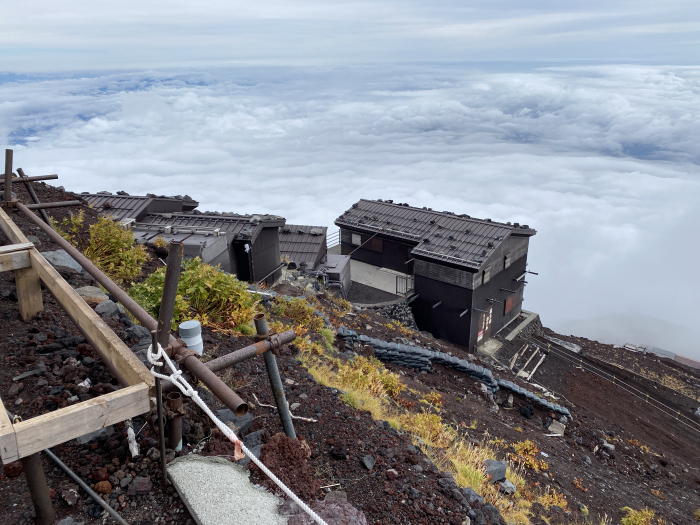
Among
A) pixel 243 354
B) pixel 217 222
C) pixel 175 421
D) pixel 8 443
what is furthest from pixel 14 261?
pixel 217 222

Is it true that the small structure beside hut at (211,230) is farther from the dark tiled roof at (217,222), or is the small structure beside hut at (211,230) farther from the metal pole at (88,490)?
the metal pole at (88,490)

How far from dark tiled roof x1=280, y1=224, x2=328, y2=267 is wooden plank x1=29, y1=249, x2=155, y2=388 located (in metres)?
22.1

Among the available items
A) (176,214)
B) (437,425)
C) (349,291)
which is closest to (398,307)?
(349,291)

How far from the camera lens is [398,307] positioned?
87.1ft

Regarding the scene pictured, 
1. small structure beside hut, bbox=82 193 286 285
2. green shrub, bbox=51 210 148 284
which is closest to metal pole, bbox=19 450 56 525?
green shrub, bbox=51 210 148 284

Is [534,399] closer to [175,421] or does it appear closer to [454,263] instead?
[454,263]

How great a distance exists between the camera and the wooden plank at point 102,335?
4230mm

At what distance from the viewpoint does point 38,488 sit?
12.8 feet

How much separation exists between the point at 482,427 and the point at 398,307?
14673 mm

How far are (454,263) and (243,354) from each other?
21039 mm

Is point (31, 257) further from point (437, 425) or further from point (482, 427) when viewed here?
point (482, 427)

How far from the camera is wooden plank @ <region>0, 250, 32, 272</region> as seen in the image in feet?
21.0

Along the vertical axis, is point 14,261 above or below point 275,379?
above

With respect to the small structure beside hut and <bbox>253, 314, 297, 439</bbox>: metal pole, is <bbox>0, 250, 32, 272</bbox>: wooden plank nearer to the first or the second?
<bbox>253, 314, 297, 439</bbox>: metal pole
